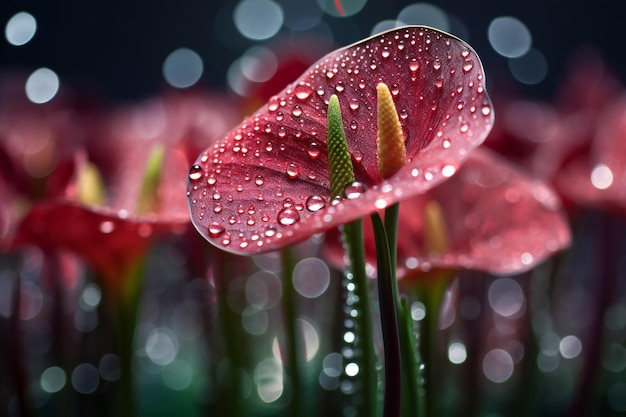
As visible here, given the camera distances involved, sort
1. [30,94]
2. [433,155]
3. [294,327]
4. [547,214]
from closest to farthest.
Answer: [433,155]
[547,214]
[294,327]
[30,94]

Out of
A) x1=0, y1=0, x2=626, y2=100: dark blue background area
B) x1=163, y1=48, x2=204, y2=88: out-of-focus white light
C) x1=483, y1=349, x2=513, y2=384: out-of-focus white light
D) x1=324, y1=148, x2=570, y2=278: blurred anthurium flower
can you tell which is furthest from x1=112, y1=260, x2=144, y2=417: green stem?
x1=0, y1=0, x2=626, y2=100: dark blue background area

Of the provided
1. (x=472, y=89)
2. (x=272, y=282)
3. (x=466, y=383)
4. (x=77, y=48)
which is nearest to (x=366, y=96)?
(x=472, y=89)

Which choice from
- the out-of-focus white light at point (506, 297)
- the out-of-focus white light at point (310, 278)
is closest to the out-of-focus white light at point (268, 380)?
the out-of-focus white light at point (310, 278)

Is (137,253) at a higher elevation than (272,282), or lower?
higher

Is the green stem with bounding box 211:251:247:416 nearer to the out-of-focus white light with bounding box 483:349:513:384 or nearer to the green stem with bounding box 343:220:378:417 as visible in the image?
the green stem with bounding box 343:220:378:417

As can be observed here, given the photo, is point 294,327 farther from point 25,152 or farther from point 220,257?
point 25,152

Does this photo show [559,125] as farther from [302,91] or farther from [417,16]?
[302,91]
